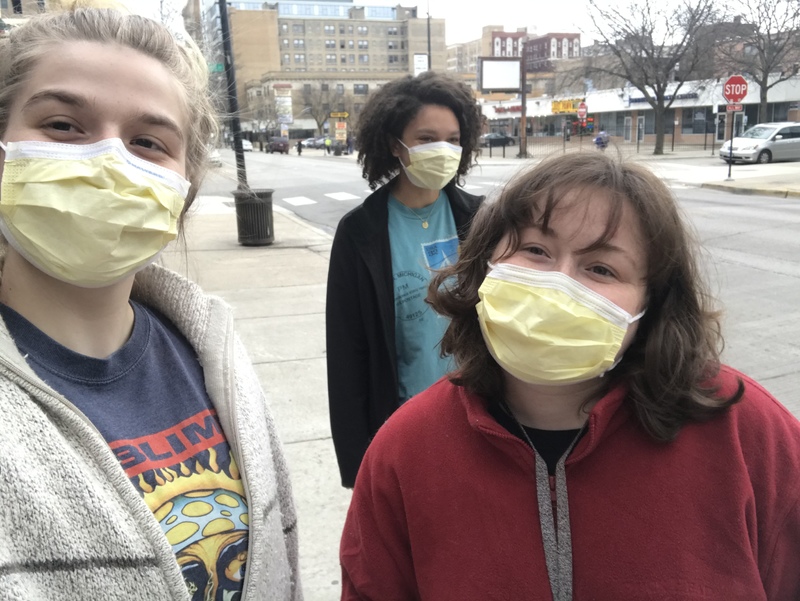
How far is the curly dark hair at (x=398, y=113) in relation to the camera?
2768 millimetres

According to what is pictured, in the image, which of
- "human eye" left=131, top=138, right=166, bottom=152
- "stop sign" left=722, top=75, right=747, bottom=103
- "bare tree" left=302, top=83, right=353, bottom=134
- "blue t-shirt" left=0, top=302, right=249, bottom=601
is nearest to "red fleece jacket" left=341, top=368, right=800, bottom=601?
"blue t-shirt" left=0, top=302, right=249, bottom=601

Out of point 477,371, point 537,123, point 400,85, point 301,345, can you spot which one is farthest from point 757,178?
point 537,123

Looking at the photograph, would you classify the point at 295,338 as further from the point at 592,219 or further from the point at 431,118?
the point at 592,219

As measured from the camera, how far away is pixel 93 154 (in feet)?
4.62

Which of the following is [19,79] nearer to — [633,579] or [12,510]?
[12,510]

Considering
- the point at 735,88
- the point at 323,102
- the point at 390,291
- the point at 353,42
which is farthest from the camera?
the point at 353,42

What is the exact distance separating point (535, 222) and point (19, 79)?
106 cm

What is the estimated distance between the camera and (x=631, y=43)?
3619 cm

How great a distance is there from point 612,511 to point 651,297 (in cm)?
46

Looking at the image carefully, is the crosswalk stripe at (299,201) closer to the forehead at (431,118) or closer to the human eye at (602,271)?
the forehead at (431,118)

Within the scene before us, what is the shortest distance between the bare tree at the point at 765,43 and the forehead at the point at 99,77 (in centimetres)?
3873

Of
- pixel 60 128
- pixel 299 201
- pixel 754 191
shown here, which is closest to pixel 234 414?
pixel 60 128

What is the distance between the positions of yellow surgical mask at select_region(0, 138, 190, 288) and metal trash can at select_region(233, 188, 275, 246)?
380 inches

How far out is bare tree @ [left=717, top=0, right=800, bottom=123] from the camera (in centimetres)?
3372
